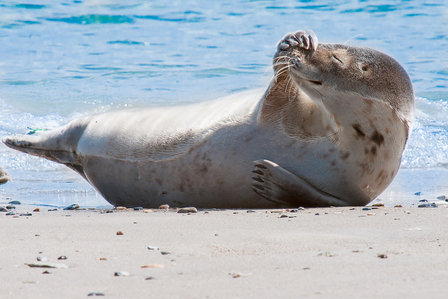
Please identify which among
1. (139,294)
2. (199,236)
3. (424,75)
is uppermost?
(139,294)

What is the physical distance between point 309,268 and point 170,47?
42.9 ft

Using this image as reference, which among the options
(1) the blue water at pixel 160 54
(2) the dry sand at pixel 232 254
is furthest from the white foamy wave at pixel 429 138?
(2) the dry sand at pixel 232 254

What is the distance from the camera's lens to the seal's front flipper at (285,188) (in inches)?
176

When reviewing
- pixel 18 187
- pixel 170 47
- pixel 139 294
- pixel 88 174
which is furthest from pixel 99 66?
pixel 139 294

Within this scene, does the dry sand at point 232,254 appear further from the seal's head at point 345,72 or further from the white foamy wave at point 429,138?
the white foamy wave at point 429,138

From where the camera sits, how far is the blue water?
317 inches

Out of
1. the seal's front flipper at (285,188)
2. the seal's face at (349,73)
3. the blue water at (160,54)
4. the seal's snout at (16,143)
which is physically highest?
the seal's face at (349,73)

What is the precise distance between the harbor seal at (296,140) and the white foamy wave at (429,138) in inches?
116

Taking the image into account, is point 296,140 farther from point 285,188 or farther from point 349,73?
point 349,73

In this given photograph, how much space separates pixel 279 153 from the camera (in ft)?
15.0

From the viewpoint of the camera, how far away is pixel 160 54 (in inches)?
578

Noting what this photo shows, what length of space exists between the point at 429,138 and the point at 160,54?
7.18 metres

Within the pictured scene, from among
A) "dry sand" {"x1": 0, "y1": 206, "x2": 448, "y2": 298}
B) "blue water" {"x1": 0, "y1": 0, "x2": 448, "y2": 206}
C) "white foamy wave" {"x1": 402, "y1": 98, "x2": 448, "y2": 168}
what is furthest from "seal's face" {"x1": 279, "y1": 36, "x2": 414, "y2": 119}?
"white foamy wave" {"x1": 402, "y1": 98, "x2": 448, "y2": 168}

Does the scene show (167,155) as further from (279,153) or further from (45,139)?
(45,139)
